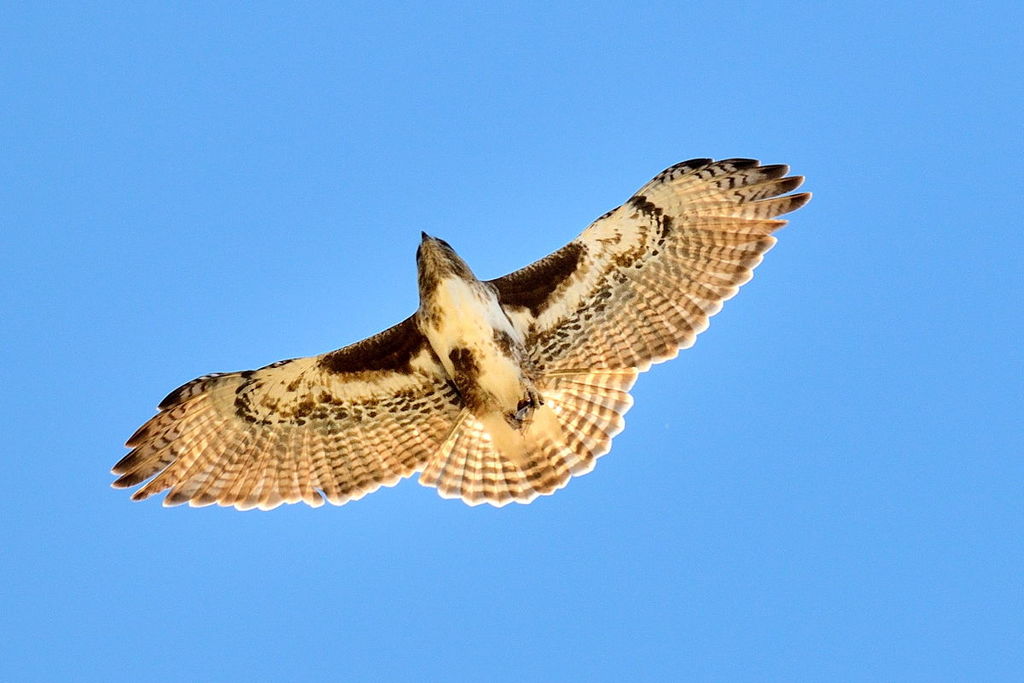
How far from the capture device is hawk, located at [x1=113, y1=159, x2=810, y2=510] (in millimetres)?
11133

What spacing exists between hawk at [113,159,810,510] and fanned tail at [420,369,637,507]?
1 cm

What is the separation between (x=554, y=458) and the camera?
37.5 ft

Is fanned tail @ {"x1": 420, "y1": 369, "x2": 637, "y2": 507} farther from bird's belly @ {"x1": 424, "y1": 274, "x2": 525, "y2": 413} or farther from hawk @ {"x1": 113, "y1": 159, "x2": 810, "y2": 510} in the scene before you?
bird's belly @ {"x1": 424, "y1": 274, "x2": 525, "y2": 413}

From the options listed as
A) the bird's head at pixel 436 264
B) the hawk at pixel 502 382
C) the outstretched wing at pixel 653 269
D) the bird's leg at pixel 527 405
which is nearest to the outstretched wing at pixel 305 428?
the hawk at pixel 502 382

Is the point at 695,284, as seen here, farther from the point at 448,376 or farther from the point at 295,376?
the point at 295,376

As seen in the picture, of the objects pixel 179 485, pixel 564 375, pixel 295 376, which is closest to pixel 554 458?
pixel 564 375

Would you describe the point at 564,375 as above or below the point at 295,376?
below

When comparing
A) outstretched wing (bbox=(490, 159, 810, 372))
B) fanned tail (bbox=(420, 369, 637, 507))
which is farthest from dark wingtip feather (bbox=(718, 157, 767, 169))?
fanned tail (bbox=(420, 369, 637, 507))

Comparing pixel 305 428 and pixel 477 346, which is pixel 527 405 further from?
pixel 305 428

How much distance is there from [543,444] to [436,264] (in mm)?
1892

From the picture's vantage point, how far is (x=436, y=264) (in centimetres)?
1087

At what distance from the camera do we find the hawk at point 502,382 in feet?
36.5

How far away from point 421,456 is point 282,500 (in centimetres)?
127

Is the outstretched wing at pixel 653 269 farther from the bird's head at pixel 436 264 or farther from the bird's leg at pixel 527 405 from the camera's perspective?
the bird's head at pixel 436 264
